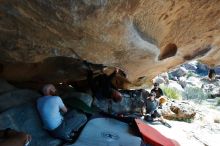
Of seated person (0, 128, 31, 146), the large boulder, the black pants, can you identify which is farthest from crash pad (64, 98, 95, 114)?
seated person (0, 128, 31, 146)

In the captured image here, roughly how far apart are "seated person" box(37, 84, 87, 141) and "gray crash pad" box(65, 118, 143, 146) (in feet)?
0.51

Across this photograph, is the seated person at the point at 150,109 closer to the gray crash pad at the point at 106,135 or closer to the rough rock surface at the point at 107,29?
the rough rock surface at the point at 107,29

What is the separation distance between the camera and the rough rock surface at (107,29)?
12.8ft

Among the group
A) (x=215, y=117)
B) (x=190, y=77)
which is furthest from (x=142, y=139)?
(x=190, y=77)

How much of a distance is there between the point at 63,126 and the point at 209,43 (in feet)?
10.5

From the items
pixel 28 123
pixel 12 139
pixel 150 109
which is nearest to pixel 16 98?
pixel 28 123

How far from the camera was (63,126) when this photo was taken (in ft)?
18.1

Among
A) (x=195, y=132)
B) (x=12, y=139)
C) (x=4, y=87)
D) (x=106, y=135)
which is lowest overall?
(x=12, y=139)

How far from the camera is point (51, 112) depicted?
548cm

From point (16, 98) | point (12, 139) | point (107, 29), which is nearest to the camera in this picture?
point (12, 139)

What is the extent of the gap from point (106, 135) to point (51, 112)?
0.95 metres

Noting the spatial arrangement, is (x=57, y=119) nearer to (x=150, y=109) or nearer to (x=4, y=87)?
(x=4, y=87)

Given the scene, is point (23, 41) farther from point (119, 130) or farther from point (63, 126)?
point (119, 130)

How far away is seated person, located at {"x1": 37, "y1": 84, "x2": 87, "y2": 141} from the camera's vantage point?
543cm
